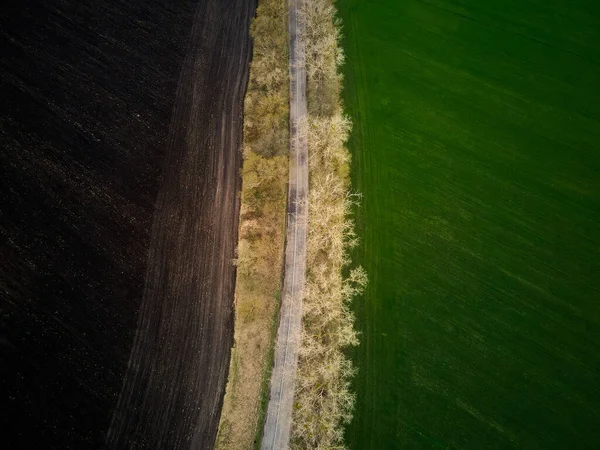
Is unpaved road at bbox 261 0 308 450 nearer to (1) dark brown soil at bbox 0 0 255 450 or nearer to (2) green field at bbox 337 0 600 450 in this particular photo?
(1) dark brown soil at bbox 0 0 255 450

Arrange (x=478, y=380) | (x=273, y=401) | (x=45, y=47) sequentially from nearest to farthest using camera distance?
(x=478, y=380) < (x=273, y=401) < (x=45, y=47)

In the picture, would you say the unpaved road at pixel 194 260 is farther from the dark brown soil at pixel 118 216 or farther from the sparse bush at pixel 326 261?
the sparse bush at pixel 326 261

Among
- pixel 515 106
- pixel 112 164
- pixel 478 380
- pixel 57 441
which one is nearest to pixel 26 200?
pixel 112 164

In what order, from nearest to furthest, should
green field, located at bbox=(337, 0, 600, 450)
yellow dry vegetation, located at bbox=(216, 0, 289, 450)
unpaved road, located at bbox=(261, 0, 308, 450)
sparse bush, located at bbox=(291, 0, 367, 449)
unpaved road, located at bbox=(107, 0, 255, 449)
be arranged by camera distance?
1. green field, located at bbox=(337, 0, 600, 450)
2. sparse bush, located at bbox=(291, 0, 367, 449)
3. unpaved road, located at bbox=(261, 0, 308, 450)
4. unpaved road, located at bbox=(107, 0, 255, 449)
5. yellow dry vegetation, located at bbox=(216, 0, 289, 450)

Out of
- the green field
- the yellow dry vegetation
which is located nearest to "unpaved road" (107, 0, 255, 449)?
the yellow dry vegetation

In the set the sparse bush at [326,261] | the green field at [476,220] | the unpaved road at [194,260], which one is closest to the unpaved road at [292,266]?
the sparse bush at [326,261]

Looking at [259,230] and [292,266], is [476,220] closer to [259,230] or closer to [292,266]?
[292,266]

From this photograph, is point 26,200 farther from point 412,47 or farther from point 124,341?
point 412,47
